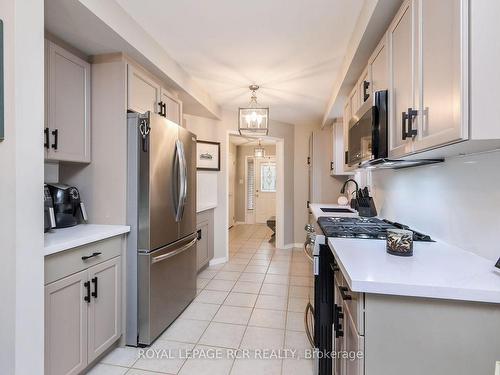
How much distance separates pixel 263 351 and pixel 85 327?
118cm

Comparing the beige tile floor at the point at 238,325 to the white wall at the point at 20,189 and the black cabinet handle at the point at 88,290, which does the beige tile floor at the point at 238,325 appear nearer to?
the black cabinet handle at the point at 88,290

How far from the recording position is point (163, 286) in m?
2.17

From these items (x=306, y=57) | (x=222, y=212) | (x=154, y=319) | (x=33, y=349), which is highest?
(x=306, y=57)

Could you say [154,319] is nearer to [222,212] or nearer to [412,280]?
[412,280]

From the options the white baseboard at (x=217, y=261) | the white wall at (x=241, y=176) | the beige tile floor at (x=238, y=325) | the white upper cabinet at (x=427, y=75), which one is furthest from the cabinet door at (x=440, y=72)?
the white wall at (x=241, y=176)

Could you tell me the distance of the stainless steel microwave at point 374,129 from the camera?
153cm

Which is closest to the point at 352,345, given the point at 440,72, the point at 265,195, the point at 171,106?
the point at 440,72

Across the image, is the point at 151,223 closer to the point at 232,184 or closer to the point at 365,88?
the point at 365,88

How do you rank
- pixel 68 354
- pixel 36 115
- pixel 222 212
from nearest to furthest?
pixel 36 115 < pixel 68 354 < pixel 222 212

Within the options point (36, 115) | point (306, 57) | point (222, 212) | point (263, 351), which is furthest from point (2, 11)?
point (222, 212)

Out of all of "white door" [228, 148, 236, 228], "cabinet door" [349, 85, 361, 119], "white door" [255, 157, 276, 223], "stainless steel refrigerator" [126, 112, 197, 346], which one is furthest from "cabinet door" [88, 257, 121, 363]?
"white door" [255, 157, 276, 223]

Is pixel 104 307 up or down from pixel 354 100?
down

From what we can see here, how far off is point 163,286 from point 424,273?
183cm

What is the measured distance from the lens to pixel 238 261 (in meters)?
4.21
